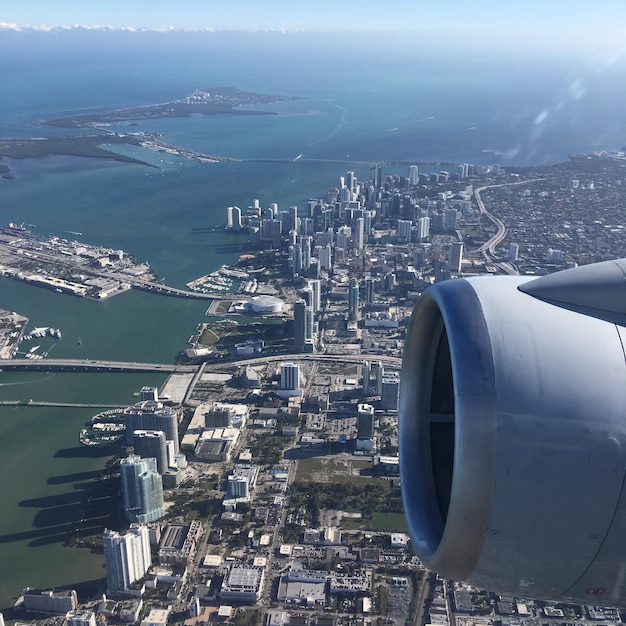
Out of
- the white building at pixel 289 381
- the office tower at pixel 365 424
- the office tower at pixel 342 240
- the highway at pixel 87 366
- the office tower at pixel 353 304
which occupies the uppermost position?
the office tower at pixel 342 240

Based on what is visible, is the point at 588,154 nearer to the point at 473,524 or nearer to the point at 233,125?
the point at 233,125

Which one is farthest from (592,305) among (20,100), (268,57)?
(268,57)

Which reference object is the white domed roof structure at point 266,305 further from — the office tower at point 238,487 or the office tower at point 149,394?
the office tower at point 238,487

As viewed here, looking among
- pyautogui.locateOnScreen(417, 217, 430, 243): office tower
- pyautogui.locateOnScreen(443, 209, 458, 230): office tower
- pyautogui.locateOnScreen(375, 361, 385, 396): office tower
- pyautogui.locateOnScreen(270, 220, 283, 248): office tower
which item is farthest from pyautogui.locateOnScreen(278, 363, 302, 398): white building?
pyautogui.locateOnScreen(443, 209, 458, 230): office tower

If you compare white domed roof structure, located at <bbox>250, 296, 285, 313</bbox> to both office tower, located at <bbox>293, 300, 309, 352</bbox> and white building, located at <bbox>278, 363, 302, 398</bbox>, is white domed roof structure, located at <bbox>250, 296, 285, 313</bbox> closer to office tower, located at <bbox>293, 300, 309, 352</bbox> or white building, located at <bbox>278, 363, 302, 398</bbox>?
office tower, located at <bbox>293, 300, 309, 352</bbox>

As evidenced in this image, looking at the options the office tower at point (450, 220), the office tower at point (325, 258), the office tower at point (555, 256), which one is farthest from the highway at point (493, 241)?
the office tower at point (325, 258)

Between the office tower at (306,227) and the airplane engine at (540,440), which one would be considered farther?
the office tower at (306,227)

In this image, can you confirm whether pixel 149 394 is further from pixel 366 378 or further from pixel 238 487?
pixel 366 378
